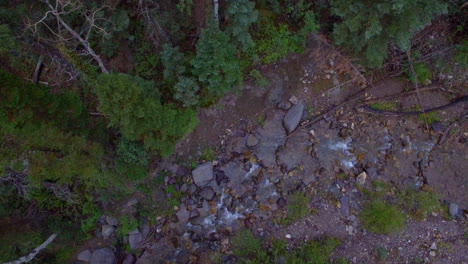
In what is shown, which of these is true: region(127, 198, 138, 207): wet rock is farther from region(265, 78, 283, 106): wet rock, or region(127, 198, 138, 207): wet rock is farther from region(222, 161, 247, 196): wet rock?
region(265, 78, 283, 106): wet rock

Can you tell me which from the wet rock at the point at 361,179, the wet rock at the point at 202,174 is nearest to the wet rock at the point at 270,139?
the wet rock at the point at 202,174

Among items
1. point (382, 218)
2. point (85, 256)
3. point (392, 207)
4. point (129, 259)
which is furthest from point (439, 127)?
point (85, 256)

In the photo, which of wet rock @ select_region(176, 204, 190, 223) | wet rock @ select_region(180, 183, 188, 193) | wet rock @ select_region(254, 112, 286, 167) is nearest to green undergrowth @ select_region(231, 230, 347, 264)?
wet rock @ select_region(176, 204, 190, 223)

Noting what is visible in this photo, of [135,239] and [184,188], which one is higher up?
[184,188]

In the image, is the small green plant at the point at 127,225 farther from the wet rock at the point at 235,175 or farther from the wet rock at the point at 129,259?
the wet rock at the point at 235,175

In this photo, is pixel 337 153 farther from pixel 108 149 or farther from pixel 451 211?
pixel 108 149

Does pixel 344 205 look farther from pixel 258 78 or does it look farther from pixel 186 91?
pixel 186 91
